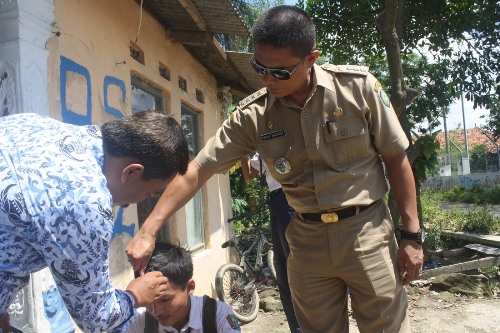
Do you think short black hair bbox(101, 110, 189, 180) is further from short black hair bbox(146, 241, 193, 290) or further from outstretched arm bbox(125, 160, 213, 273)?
short black hair bbox(146, 241, 193, 290)

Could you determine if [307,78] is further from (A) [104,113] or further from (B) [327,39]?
(B) [327,39]

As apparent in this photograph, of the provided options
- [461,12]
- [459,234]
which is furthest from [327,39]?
[459,234]

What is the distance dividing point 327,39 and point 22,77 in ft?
25.1

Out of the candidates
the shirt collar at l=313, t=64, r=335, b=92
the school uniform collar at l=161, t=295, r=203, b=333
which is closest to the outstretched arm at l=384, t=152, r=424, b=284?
the shirt collar at l=313, t=64, r=335, b=92

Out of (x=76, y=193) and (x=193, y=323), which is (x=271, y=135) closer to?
(x=193, y=323)

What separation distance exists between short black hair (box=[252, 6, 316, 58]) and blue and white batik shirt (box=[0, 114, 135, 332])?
0.90m

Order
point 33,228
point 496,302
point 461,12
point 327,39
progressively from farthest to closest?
point 327,39
point 461,12
point 496,302
point 33,228

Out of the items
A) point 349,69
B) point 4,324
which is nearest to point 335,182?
point 349,69

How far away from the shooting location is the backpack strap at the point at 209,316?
2346mm

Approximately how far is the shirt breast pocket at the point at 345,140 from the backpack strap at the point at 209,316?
2.97 ft

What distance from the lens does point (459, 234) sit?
344 inches

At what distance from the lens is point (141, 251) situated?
6.73 feet

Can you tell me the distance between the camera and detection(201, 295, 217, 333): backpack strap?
2346 millimetres

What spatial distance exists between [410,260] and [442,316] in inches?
142
